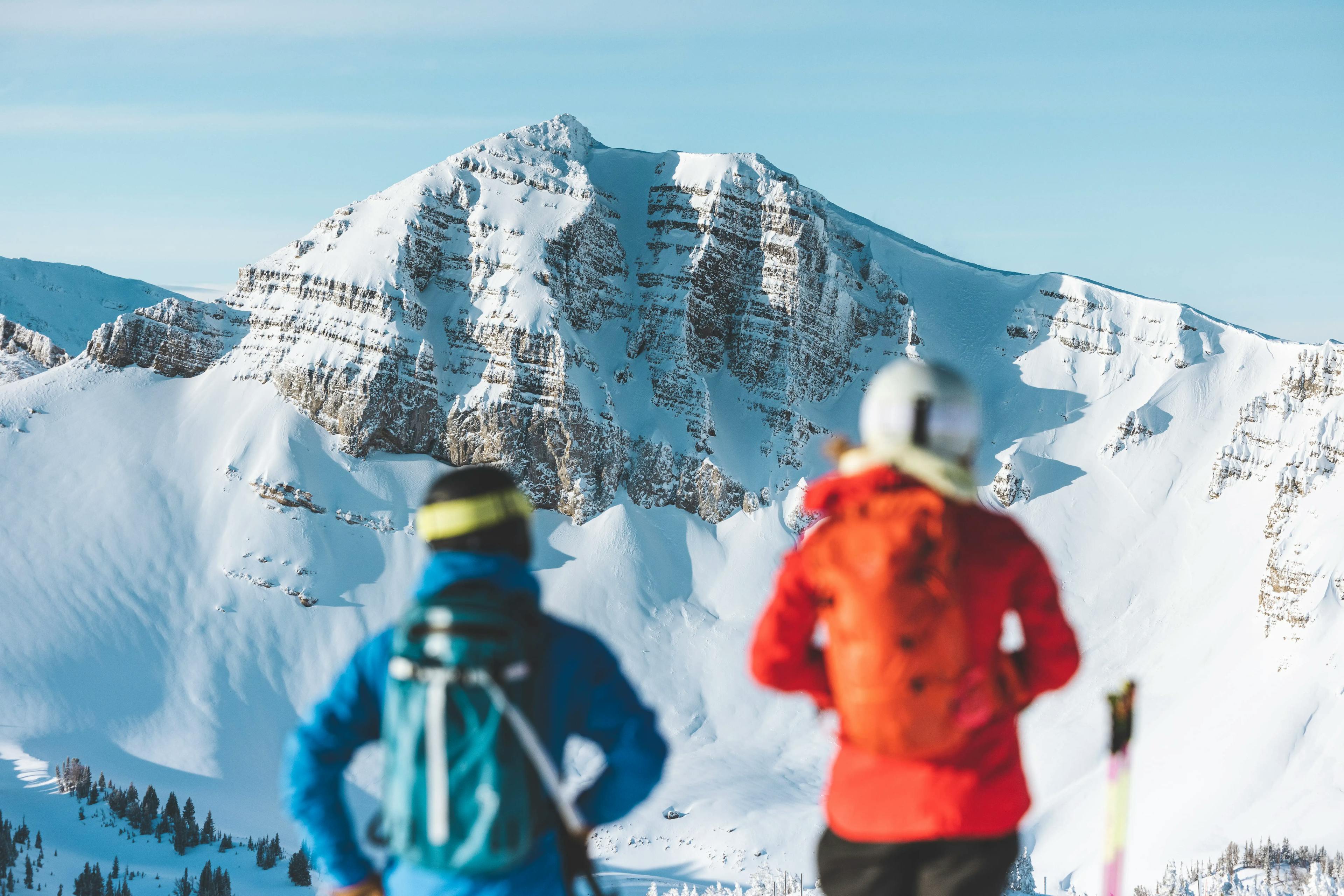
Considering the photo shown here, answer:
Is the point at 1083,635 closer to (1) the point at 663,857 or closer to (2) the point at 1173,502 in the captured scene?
(2) the point at 1173,502

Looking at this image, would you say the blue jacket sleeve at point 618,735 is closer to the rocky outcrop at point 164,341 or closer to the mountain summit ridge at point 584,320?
the mountain summit ridge at point 584,320

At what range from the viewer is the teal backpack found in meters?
4.64

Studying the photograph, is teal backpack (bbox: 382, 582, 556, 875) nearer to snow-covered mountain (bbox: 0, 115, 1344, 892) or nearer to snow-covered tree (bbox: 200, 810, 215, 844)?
snow-covered mountain (bbox: 0, 115, 1344, 892)

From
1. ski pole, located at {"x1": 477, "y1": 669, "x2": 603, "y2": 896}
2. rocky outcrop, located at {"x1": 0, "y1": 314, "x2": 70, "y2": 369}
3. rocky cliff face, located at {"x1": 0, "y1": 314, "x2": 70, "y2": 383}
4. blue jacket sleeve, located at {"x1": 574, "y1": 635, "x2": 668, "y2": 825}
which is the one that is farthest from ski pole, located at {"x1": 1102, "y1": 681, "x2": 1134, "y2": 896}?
rocky outcrop, located at {"x1": 0, "y1": 314, "x2": 70, "y2": 369}

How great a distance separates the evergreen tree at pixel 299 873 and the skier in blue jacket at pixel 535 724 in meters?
82.1

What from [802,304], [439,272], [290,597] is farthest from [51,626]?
[802,304]

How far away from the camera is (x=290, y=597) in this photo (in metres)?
106

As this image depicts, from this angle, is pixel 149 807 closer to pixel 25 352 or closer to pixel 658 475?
pixel 658 475

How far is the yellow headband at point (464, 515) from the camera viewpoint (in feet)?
16.1

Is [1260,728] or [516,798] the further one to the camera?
[1260,728]

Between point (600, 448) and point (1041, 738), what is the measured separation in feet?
178

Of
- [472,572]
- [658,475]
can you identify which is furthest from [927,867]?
[658,475]

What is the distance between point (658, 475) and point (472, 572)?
4554 inches

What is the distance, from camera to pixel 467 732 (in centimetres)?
467
